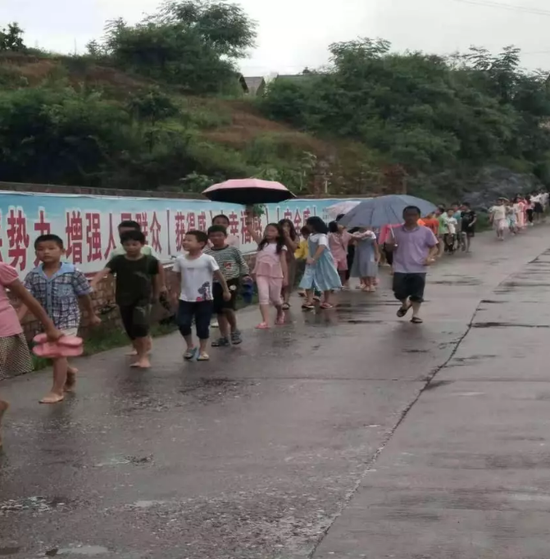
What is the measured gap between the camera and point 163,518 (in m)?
5.09

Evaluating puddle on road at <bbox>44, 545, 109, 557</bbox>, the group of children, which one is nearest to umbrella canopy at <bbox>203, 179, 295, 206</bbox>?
puddle on road at <bbox>44, 545, 109, 557</bbox>

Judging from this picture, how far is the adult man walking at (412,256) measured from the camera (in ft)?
43.2

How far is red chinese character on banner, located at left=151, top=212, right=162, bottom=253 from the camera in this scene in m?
14.1

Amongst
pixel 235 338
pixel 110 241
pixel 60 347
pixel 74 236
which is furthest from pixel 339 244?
pixel 60 347

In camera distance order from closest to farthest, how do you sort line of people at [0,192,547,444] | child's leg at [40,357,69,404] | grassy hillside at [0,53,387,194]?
line of people at [0,192,547,444] < child's leg at [40,357,69,404] < grassy hillside at [0,53,387,194]

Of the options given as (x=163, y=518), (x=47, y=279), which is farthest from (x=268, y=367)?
(x=163, y=518)

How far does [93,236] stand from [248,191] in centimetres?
415

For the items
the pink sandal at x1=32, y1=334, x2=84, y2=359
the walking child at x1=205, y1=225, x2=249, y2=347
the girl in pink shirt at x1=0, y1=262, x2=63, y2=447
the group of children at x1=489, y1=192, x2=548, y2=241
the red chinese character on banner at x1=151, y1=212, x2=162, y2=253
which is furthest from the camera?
the group of children at x1=489, y1=192, x2=548, y2=241

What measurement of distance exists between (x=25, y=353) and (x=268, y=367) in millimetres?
3505

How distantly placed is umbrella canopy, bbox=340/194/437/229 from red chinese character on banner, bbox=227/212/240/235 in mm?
2442

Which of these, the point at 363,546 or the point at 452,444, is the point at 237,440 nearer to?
the point at 452,444

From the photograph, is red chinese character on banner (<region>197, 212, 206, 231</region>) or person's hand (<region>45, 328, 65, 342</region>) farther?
red chinese character on banner (<region>197, 212, 206, 231</region>)

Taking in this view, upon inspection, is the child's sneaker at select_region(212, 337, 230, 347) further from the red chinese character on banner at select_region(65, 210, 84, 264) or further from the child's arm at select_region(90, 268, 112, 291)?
the child's arm at select_region(90, 268, 112, 291)

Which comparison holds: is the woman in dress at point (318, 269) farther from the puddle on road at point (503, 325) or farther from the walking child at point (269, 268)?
the puddle on road at point (503, 325)
